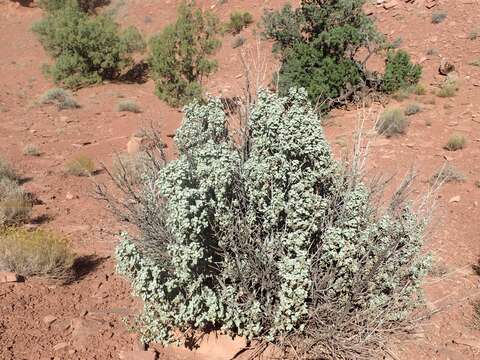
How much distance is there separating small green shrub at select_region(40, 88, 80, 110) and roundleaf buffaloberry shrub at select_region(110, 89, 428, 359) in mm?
11552

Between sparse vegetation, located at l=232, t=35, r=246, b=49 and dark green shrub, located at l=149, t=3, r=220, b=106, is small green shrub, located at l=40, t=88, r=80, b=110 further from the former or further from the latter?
sparse vegetation, located at l=232, t=35, r=246, b=49

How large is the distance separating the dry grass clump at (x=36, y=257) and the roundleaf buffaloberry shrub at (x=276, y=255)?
133 centimetres

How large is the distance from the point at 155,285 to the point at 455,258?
14.2 ft

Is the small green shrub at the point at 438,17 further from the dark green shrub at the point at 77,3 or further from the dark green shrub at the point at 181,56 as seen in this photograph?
the dark green shrub at the point at 77,3

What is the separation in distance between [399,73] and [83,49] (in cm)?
1260

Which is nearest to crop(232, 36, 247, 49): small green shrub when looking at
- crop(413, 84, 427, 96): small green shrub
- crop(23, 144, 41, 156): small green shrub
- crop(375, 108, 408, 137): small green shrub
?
crop(413, 84, 427, 96): small green shrub

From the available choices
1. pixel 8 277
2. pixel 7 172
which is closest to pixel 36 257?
pixel 8 277

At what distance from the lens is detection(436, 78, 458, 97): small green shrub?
11414 mm

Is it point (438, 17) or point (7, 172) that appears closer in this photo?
point (7, 172)

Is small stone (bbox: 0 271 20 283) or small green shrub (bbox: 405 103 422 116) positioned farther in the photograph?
small green shrub (bbox: 405 103 422 116)

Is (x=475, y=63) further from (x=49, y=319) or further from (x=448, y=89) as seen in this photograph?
(x=49, y=319)

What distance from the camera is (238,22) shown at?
64.8ft

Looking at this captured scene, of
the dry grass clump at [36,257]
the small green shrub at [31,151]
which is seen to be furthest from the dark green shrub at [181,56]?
the dry grass clump at [36,257]

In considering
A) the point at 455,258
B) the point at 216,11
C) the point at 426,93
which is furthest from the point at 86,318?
the point at 216,11
